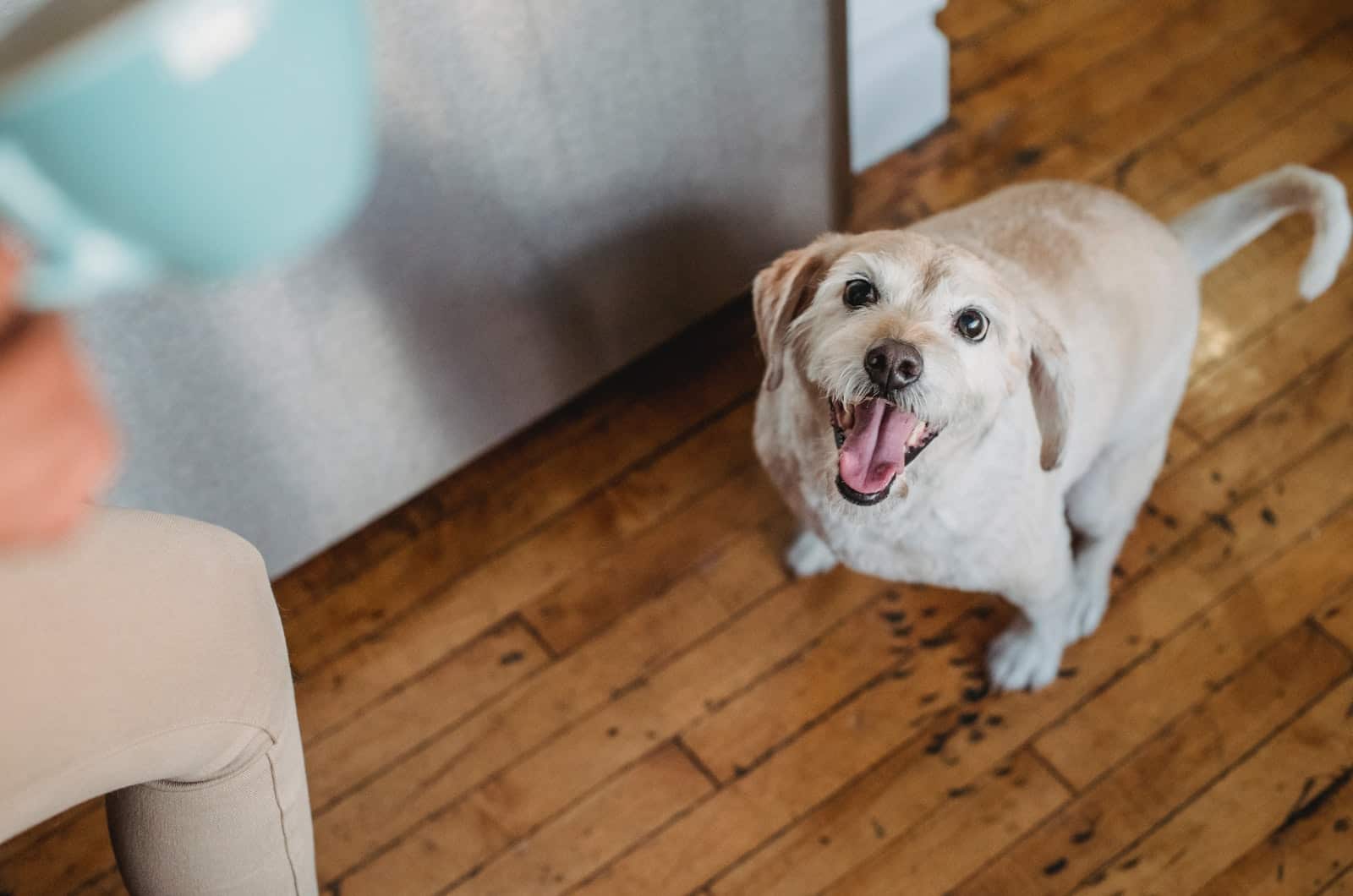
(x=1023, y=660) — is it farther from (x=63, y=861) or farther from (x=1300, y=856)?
(x=63, y=861)

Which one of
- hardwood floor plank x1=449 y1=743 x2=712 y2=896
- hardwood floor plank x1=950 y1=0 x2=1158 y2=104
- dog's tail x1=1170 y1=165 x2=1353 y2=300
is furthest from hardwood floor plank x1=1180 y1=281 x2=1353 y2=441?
hardwood floor plank x1=449 y1=743 x2=712 y2=896

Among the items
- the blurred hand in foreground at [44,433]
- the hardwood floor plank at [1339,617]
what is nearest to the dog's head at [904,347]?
the hardwood floor plank at [1339,617]

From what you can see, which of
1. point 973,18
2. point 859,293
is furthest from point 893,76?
point 859,293

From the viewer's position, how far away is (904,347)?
1.22 m

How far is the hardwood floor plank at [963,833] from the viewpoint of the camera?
1.59m

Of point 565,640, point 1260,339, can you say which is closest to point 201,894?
point 565,640

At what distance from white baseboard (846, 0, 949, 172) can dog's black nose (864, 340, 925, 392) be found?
878 millimetres

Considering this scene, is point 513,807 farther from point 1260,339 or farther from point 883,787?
point 1260,339

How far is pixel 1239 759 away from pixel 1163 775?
0.11 m

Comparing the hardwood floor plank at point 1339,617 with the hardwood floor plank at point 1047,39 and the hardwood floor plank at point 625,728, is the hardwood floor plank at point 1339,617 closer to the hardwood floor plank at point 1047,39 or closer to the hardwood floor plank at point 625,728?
the hardwood floor plank at point 625,728

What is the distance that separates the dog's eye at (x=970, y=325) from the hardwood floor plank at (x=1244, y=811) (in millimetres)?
774

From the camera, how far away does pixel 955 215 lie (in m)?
1.59

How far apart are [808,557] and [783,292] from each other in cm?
59

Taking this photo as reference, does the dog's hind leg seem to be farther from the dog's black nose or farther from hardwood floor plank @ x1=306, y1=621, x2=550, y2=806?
hardwood floor plank @ x1=306, y1=621, x2=550, y2=806
